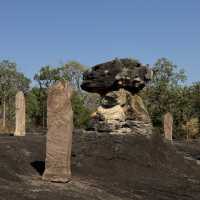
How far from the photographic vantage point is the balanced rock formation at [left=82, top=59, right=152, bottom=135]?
1988 centimetres

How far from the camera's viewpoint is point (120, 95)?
20.2 metres

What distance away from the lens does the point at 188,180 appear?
15.3 metres

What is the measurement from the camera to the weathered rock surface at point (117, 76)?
20453 millimetres

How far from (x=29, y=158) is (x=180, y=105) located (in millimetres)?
31806

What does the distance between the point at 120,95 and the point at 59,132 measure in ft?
30.9

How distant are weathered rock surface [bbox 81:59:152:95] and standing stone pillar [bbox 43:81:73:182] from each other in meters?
9.41

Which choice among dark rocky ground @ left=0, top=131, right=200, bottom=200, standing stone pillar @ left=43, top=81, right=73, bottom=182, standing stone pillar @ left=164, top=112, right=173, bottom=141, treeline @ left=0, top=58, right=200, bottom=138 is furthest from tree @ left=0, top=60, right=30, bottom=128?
standing stone pillar @ left=43, top=81, right=73, bottom=182

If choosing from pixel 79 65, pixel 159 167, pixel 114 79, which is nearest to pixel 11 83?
pixel 79 65

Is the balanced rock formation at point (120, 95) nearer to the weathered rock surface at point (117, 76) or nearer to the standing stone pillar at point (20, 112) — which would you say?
the weathered rock surface at point (117, 76)

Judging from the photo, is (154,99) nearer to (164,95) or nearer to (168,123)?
(164,95)

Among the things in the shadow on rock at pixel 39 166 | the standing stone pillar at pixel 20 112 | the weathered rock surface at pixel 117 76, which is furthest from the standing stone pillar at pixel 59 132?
the standing stone pillar at pixel 20 112

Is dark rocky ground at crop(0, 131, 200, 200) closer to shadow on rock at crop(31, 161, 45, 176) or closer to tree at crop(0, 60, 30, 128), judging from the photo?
shadow on rock at crop(31, 161, 45, 176)

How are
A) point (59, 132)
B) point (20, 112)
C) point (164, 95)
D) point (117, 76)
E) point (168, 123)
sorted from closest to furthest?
point (59, 132), point (117, 76), point (20, 112), point (168, 123), point (164, 95)

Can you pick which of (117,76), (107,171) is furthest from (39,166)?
(117,76)
